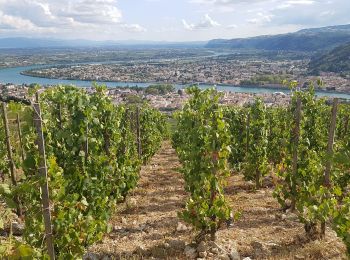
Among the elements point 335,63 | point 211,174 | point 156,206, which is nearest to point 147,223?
point 156,206

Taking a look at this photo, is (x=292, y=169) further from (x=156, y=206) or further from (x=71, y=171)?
(x=71, y=171)

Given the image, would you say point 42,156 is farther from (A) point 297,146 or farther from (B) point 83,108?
(A) point 297,146

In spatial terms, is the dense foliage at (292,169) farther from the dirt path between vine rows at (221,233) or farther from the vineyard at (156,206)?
the dirt path between vine rows at (221,233)

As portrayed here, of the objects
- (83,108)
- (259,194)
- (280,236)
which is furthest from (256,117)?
(83,108)

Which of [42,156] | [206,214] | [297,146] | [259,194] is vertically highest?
[42,156]

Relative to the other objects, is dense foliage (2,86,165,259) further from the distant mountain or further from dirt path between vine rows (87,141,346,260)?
the distant mountain

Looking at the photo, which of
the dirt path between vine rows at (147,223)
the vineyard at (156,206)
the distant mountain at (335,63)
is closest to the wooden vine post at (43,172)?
the vineyard at (156,206)
